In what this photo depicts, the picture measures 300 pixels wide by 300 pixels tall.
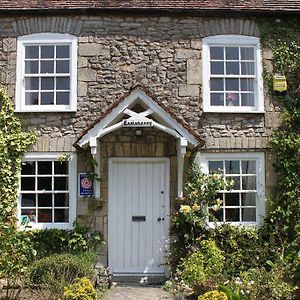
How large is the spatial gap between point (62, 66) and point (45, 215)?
11.3ft

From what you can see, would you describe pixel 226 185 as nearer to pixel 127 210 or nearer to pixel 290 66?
pixel 127 210

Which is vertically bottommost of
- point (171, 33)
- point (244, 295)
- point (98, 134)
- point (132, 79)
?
point (244, 295)

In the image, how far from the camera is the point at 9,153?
1077 centimetres

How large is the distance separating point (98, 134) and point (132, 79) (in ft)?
5.76

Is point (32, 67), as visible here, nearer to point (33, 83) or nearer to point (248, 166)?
point (33, 83)

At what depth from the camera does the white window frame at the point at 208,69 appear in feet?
36.5

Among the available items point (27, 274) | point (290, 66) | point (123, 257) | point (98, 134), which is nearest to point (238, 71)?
point (290, 66)

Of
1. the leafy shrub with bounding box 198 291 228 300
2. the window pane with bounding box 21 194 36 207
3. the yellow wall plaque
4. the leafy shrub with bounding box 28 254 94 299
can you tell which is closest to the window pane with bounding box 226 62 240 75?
the yellow wall plaque

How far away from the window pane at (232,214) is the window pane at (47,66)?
203 inches

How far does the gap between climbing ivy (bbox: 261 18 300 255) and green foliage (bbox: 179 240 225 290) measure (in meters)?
1.93

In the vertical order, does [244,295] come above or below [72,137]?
below

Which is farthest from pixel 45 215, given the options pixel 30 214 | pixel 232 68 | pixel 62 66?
pixel 232 68

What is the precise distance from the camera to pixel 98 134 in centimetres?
1014

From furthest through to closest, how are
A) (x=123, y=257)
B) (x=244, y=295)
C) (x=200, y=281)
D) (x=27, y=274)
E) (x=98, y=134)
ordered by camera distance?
(x=123, y=257) < (x=98, y=134) < (x=27, y=274) < (x=200, y=281) < (x=244, y=295)
